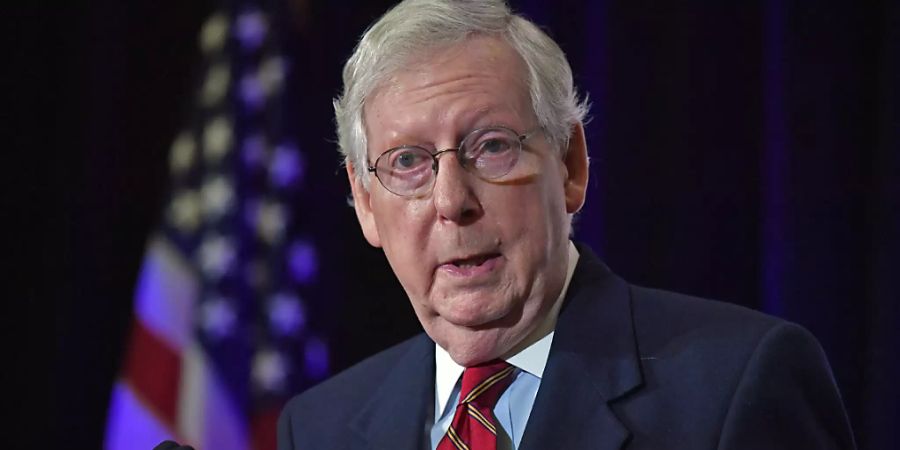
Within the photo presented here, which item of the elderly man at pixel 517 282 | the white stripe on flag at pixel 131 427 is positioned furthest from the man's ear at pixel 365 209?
the white stripe on flag at pixel 131 427

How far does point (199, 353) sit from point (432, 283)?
1.70 meters

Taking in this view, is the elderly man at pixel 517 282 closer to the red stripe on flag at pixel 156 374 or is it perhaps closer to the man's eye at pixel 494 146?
the man's eye at pixel 494 146

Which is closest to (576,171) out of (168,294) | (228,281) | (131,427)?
(228,281)

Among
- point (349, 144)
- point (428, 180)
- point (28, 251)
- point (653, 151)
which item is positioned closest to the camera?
point (428, 180)

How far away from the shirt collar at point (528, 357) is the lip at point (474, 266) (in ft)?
0.60

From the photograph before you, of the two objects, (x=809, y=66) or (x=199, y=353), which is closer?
(x=809, y=66)

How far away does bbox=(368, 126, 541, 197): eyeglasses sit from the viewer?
1.72m

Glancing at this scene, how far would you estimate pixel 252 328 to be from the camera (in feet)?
10.7

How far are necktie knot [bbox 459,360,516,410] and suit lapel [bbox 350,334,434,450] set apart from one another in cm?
17

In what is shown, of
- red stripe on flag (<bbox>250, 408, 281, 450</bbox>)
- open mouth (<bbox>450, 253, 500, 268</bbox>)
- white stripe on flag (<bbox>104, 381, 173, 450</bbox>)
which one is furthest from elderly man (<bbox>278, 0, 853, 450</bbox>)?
white stripe on flag (<bbox>104, 381, 173, 450</bbox>)

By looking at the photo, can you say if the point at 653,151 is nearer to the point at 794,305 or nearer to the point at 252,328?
the point at 794,305

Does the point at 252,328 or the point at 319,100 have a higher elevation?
the point at 319,100

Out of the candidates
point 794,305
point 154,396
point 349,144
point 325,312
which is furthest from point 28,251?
point 794,305

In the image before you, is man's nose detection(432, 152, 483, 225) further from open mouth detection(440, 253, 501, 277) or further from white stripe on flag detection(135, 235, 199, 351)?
white stripe on flag detection(135, 235, 199, 351)
